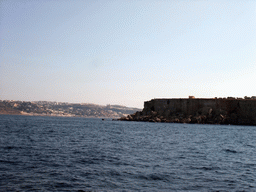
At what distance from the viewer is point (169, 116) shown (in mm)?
88812

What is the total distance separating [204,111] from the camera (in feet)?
268

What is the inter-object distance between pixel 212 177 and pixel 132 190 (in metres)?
4.52

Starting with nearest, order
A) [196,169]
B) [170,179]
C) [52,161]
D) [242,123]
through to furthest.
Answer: [170,179]
[196,169]
[52,161]
[242,123]

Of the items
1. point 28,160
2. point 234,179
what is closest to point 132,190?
point 234,179

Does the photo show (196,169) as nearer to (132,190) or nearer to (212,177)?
(212,177)

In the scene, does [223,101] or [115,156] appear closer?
[115,156]

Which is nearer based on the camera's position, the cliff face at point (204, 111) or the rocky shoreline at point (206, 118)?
the rocky shoreline at point (206, 118)

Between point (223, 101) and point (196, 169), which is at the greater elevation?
point (223, 101)

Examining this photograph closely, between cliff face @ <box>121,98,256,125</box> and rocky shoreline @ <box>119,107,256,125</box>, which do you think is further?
cliff face @ <box>121,98,256,125</box>

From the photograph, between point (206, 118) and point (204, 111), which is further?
point (204, 111)

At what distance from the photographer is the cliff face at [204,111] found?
79.3 metres

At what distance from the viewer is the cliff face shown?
79312 millimetres

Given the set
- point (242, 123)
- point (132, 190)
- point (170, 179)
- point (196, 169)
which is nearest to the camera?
point (132, 190)

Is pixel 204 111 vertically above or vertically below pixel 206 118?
above
